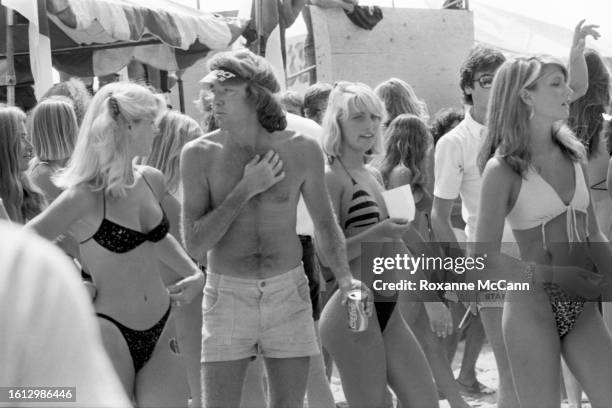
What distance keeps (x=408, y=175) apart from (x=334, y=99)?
1.21 metres

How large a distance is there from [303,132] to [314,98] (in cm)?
135

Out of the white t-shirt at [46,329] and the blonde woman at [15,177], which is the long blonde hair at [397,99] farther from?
the white t-shirt at [46,329]

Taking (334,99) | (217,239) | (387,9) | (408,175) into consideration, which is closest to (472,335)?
(408,175)

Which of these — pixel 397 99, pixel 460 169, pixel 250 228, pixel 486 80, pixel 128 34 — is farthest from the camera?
pixel 128 34

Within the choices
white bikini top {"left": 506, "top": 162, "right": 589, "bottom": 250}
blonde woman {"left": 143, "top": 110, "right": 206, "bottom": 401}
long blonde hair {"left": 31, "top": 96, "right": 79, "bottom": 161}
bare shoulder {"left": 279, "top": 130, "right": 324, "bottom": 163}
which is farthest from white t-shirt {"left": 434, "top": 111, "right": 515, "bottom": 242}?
long blonde hair {"left": 31, "top": 96, "right": 79, "bottom": 161}

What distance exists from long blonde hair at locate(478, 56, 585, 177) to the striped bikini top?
66 cm

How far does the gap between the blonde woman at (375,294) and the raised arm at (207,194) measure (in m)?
0.81

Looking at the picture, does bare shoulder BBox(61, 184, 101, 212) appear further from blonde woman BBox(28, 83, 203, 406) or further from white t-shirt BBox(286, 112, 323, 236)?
white t-shirt BBox(286, 112, 323, 236)

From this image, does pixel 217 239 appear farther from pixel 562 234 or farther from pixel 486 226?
pixel 562 234

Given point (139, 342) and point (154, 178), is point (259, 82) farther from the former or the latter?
point (139, 342)

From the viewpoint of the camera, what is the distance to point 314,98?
6.54m

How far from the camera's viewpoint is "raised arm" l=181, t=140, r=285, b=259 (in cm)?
392

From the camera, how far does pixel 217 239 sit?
3.96m

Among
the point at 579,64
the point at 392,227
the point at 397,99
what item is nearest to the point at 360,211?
the point at 392,227
